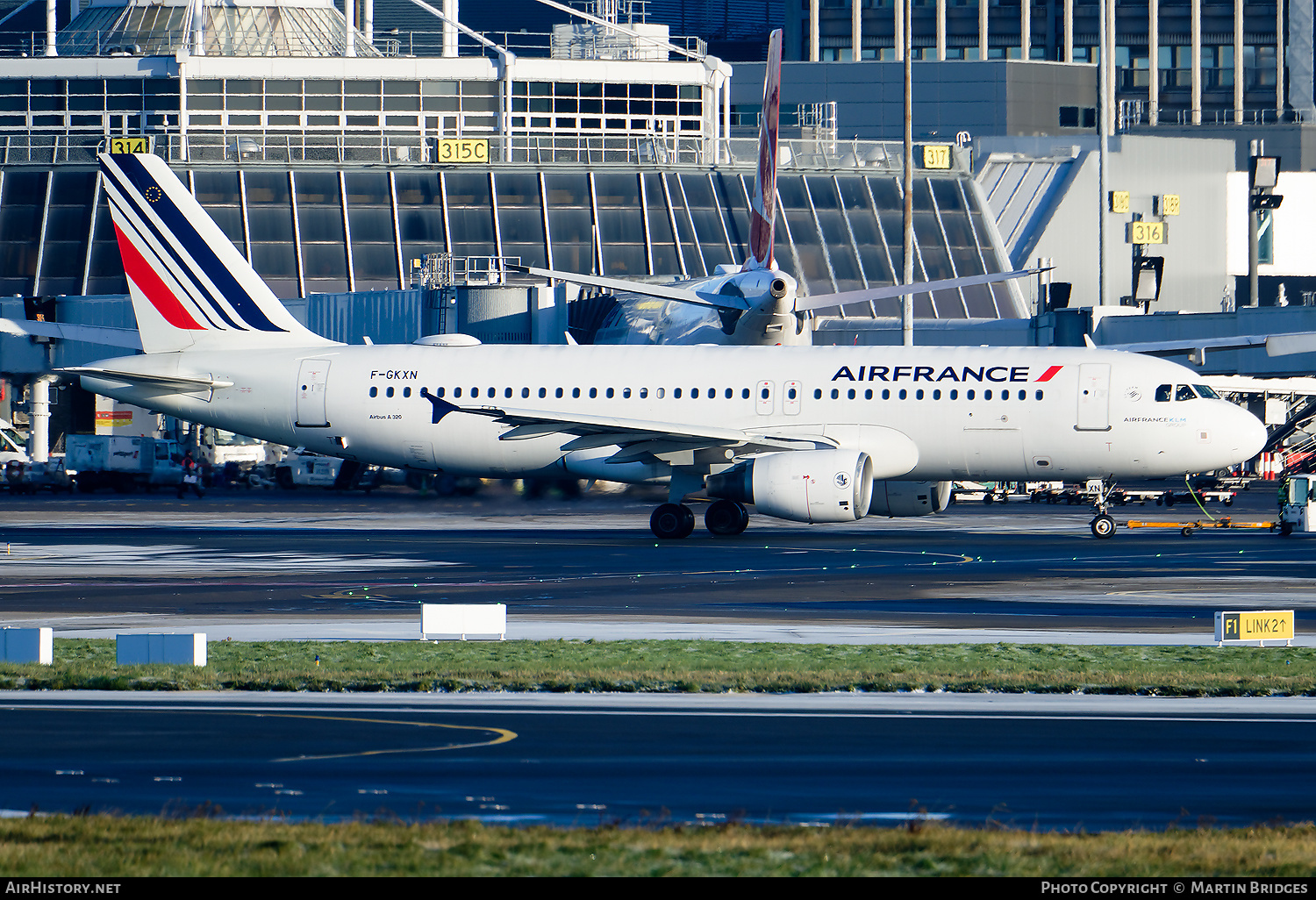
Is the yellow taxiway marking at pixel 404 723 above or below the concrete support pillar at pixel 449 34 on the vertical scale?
below

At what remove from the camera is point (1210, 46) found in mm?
162750

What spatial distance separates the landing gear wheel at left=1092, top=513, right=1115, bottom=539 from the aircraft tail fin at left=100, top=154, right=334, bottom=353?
1965 centimetres

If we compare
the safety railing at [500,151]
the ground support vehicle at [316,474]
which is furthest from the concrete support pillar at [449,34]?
the ground support vehicle at [316,474]

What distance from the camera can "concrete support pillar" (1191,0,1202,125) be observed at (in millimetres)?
159750

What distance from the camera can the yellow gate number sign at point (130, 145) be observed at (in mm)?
91062

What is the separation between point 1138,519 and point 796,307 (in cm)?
1157

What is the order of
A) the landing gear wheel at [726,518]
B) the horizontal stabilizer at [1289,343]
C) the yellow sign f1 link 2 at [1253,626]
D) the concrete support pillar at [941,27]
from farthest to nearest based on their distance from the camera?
the concrete support pillar at [941,27], the horizontal stabilizer at [1289,343], the landing gear wheel at [726,518], the yellow sign f1 link 2 at [1253,626]

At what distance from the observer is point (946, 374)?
1658 inches

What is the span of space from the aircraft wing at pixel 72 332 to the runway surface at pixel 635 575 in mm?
5053

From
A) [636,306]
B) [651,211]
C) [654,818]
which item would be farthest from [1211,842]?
[651,211]

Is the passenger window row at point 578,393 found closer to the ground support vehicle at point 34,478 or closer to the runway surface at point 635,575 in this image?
the runway surface at point 635,575

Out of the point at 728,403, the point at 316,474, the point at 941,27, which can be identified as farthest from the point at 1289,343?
the point at 941,27

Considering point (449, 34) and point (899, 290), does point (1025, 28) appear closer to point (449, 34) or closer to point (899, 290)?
point (449, 34)
